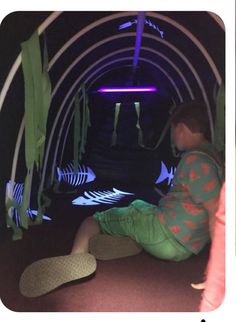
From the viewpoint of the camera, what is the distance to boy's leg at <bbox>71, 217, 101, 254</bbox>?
2.35 m

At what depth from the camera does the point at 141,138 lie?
5.26 m

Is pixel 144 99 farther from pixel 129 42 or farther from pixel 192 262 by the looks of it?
pixel 192 262

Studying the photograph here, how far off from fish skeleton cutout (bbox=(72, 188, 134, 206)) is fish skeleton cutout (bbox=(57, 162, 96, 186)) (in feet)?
1.55

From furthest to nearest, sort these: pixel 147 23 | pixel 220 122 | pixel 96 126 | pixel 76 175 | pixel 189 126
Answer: pixel 96 126, pixel 76 175, pixel 147 23, pixel 189 126, pixel 220 122

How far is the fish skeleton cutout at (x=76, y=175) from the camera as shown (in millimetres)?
A: 4679

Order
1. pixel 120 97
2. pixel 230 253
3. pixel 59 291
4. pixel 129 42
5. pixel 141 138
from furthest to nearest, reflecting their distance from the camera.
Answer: pixel 141 138, pixel 120 97, pixel 129 42, pixel 59 291, pixel 230 253

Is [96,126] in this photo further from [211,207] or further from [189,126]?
[211,207]

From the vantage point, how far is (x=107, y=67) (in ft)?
14.2

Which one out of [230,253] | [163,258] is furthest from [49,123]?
[230,253]

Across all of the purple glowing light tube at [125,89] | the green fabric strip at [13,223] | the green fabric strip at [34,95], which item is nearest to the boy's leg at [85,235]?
the green fabric strip at [13,223]

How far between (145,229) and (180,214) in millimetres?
227

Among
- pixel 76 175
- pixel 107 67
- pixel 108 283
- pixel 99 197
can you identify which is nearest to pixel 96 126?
pixel 76 175

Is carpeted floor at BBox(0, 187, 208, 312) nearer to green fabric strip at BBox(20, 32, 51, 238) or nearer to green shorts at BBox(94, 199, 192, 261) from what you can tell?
green shorts at BBox(94, 199, 192, 261)

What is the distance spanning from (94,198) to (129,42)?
146cm
